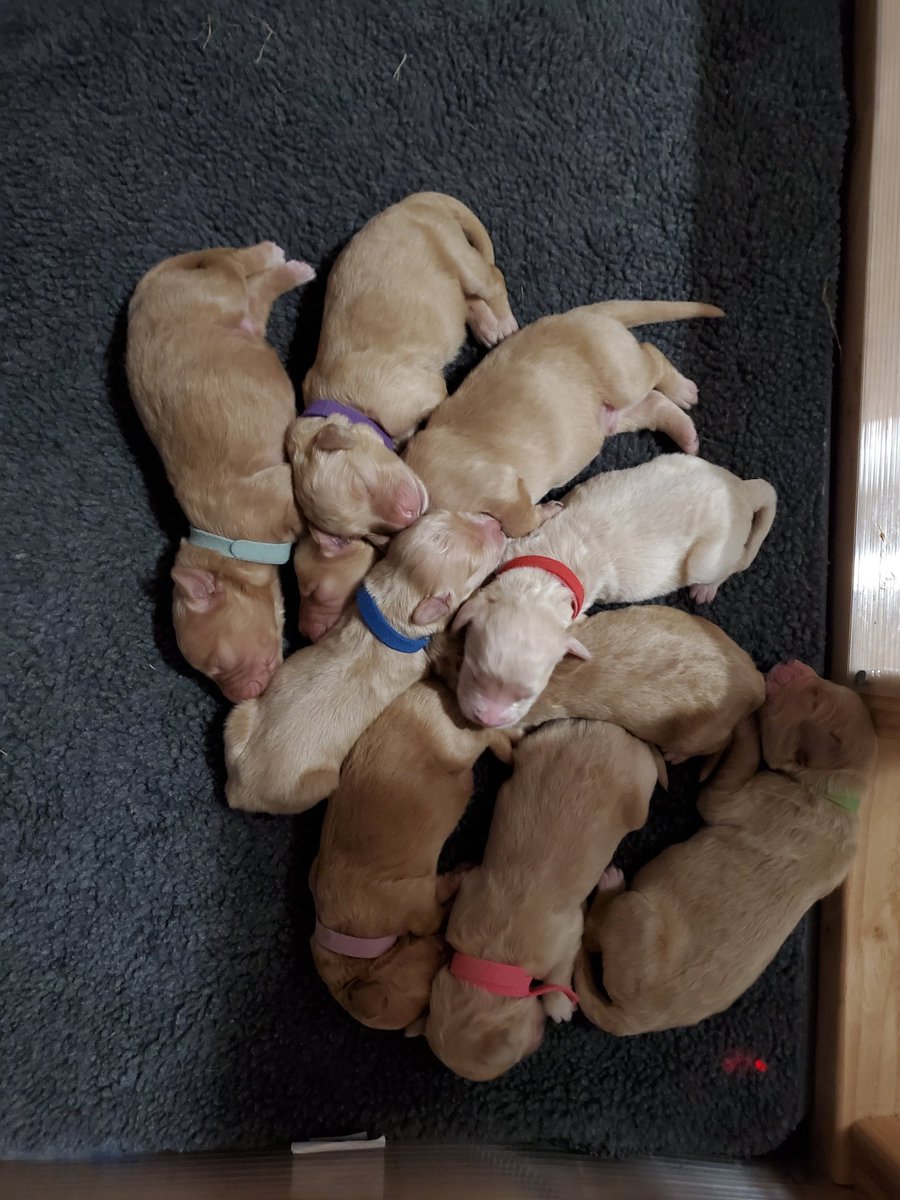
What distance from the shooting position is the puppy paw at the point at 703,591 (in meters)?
2.30

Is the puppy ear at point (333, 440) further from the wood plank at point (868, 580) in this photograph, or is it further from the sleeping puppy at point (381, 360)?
the wood plank at point (868, 580)

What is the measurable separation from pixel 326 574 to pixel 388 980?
3.26ft

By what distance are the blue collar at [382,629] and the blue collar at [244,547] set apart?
0.84 feet

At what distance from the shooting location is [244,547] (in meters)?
2.17

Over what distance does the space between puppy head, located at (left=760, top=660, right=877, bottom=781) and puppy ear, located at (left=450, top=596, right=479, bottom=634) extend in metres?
0.77

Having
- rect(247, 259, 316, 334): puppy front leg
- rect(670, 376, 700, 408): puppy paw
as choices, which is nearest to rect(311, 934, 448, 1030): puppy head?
rect(670, 376, 700, 408): puppy paw

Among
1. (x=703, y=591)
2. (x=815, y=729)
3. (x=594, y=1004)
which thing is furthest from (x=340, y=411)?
(x=594, y=1004)

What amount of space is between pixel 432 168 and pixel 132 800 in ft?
6.32

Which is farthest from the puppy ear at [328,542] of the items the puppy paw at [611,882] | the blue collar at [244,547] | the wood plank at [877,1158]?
the wood plank at [877,1158]

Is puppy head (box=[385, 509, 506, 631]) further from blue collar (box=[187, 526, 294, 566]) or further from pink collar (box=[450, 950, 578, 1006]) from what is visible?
pink collar (box=[450, 950, 578, 1006])

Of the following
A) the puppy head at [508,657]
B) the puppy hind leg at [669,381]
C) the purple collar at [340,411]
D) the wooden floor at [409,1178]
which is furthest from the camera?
the puppy hind leg at [669,381]

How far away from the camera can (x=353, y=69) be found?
244 centimetres

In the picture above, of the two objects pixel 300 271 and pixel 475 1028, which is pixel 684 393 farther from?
pixel 475 1028

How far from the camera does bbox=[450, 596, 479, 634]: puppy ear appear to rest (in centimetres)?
208
